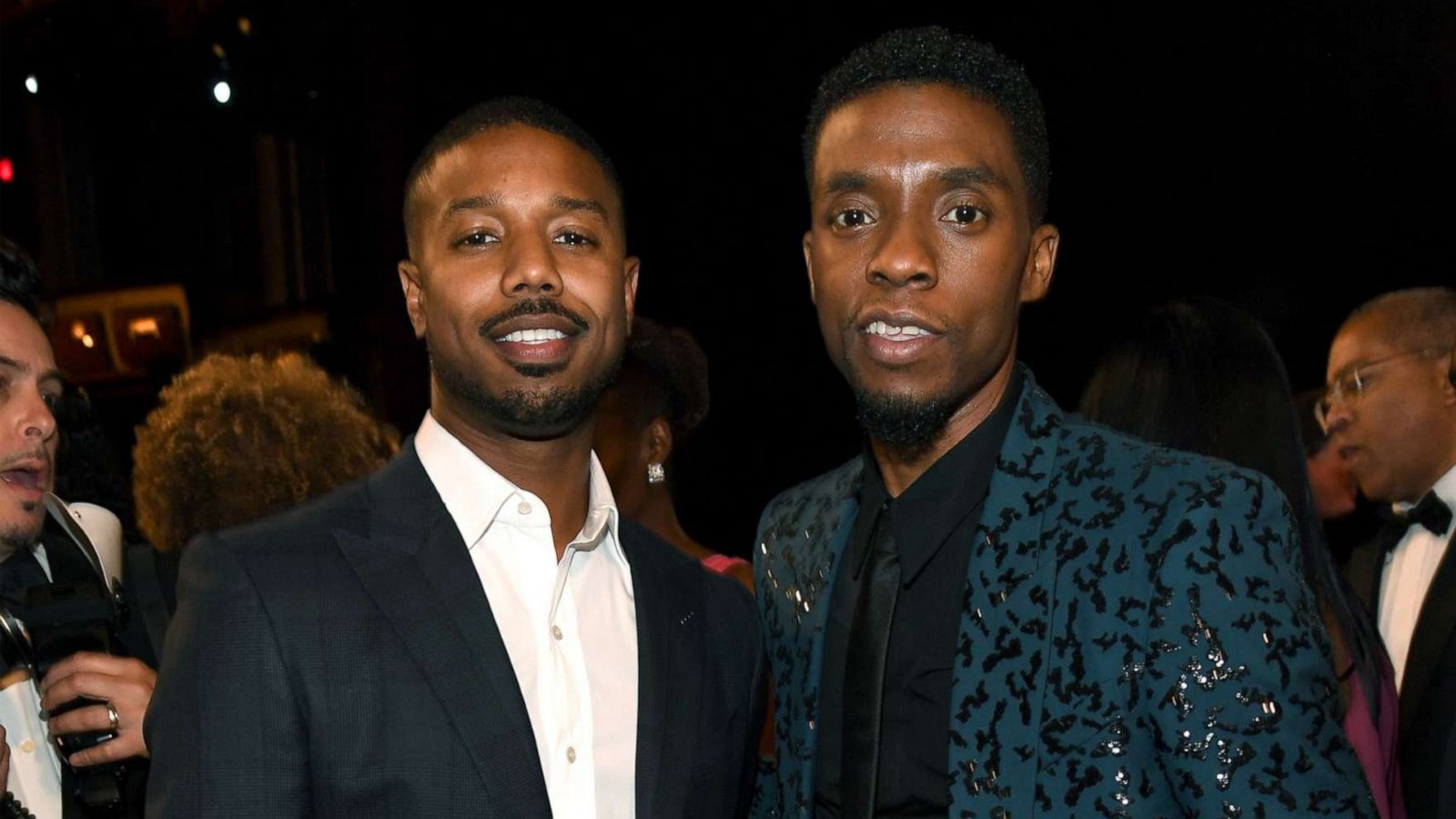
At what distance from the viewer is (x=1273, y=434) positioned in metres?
2.90

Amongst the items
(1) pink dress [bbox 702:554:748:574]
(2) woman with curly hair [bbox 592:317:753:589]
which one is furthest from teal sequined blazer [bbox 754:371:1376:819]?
(2) woman with curly hair [bbox 592:317:753:589]

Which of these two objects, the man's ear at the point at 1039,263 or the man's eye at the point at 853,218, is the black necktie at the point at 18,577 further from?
the man's ear at the point at 1039,263

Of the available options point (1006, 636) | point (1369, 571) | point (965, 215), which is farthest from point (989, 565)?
point (1369, 571)

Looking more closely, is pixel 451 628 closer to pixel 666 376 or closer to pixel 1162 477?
pixel 1162 477

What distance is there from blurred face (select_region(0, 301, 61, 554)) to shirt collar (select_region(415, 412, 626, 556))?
56 centimetres

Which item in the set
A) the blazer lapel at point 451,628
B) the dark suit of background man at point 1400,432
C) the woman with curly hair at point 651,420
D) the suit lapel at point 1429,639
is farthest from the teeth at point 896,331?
the dark suit of background man at point 1400,432

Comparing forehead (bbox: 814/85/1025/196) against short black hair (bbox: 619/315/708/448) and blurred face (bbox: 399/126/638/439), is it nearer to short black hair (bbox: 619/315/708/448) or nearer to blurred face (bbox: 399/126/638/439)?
blurred face (bbox: 399/126/638/439)

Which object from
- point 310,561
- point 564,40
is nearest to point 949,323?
point 310,561

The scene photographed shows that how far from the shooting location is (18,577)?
214 cm

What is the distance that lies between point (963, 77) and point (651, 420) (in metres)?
2.14

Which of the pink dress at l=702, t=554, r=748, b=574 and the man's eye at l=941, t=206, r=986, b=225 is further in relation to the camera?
the pink dress at l=702, t=554, r=748, b=574

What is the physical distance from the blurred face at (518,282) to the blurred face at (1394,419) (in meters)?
2.70

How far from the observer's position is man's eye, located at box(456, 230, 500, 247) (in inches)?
79.2

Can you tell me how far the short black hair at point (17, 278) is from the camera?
2217 millimetres
